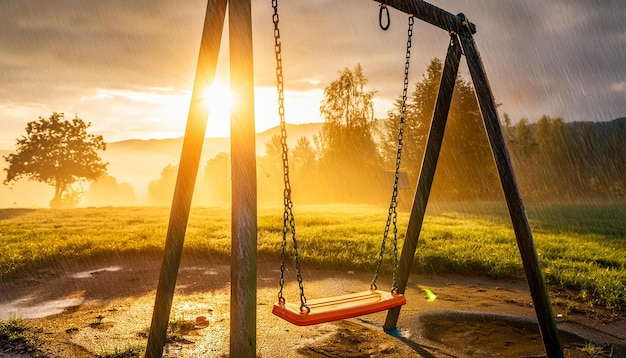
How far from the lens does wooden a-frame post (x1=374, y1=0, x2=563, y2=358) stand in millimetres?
3969

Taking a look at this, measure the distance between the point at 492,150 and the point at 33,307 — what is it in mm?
5628

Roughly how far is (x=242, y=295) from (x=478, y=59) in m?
2.98

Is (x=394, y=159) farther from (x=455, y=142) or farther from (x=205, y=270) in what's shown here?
(x=205, y=270)

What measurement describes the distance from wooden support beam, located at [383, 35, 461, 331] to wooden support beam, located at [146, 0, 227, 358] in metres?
2.27

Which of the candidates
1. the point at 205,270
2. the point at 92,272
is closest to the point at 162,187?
the point at 92,272

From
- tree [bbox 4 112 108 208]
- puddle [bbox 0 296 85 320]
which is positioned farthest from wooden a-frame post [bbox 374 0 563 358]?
tree [bbox 4 112 108 208]

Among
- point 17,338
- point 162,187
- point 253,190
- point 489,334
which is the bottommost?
point 489,334

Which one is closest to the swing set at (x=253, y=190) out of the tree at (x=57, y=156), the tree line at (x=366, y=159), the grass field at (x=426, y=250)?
the grass field at (x=426, y=250)

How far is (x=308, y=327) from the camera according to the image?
5023 mm

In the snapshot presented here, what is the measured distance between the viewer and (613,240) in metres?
12.2

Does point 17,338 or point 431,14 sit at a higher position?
point 431,14

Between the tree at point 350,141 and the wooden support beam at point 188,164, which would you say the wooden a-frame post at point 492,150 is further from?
the tree at point 350,141

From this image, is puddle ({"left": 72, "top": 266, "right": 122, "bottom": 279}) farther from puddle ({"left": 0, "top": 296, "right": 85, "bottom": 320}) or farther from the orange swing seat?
the orange swing seat

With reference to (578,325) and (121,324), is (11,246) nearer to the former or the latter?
(121,324)
